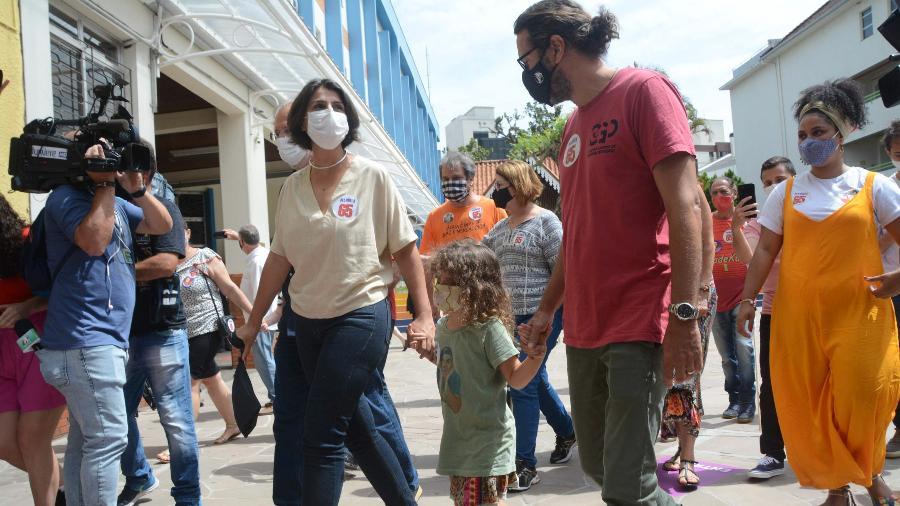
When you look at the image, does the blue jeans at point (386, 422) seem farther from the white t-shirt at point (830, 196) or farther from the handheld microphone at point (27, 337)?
the white t-shirt at point (830, 196)

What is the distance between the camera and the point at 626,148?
2.55 metres

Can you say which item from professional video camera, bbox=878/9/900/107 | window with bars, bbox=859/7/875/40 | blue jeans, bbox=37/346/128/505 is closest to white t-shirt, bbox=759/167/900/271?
professional video camera, bbox=878/9/900/107

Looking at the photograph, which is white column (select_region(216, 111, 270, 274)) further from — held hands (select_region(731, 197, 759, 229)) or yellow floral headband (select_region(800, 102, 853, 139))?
yellow floral headband (select_region(800, 102, 853, 139))

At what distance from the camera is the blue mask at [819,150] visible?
3765 millimetres

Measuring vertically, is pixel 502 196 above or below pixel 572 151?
above

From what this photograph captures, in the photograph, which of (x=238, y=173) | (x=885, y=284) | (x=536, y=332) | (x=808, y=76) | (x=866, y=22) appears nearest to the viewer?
(x=536, y=332)

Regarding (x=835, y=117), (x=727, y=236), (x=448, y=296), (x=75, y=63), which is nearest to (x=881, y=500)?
(x=835, y=117)

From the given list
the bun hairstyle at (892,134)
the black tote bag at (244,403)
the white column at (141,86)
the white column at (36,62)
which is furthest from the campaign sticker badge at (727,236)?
the white column at (141,86)

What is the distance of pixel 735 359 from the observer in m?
6.54

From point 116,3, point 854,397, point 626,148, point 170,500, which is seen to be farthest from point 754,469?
point 116,3

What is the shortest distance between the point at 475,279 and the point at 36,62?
483 centimetres

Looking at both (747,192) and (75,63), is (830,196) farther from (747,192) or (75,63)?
(75,63)

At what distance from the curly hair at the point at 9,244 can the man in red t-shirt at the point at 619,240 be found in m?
2.56

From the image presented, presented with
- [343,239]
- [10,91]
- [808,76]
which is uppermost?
[808,76]
